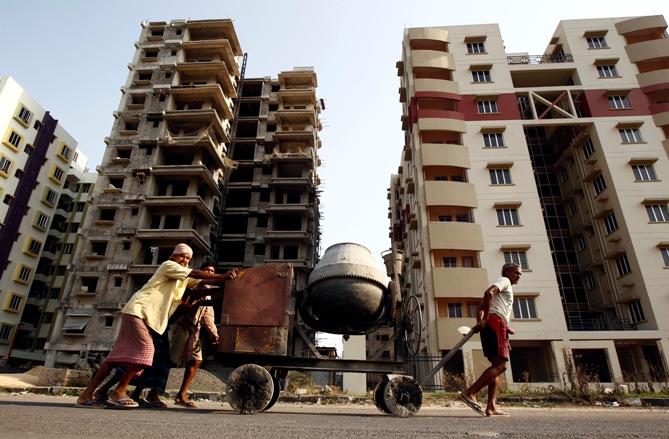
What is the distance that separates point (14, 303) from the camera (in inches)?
1391

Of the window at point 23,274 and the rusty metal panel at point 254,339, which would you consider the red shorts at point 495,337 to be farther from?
the window at point 23,274

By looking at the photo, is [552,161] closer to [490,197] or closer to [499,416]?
[490,197]

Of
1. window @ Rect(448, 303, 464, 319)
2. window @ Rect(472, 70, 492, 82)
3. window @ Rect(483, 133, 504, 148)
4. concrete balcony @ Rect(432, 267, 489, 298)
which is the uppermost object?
window @ Rect(472, 70, 492, 82)

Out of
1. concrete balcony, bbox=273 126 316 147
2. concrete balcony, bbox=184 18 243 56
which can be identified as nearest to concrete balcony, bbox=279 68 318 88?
concrete balcony, bbox=184 18 243 56

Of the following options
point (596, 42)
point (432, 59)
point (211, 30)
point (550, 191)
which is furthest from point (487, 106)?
point (211, 30)

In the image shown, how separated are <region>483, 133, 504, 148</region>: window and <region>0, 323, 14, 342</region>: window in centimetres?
4206

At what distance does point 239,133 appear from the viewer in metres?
41.4

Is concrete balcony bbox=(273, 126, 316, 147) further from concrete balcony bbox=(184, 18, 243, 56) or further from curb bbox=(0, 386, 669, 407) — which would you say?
curb bbox=(0, 386, 669, 407)

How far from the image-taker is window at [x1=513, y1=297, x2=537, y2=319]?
74.5ft

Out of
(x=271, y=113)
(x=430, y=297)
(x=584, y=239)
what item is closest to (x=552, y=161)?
(x=584, y=239)

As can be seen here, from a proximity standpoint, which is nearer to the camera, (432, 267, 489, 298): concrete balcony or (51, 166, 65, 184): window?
(432, 267, 489, 298): concrete balcony

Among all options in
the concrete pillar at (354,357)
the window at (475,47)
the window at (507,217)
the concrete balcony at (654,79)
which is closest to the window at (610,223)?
the window at (507,217)

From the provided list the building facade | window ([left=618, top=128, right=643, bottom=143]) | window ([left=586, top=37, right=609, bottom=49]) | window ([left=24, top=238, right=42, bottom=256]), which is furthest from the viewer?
window ([left=24, top=238, right=42, bottom=256])

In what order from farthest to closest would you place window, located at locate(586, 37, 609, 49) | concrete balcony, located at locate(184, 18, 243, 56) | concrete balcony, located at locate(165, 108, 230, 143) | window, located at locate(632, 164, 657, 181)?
concrete balcony, located at locate(184, 18, 243, 56) < concrete balcony, located at locate(165, 108, 230, 143) < window, located at locate(586, 37, 609, 49) < window, located at locate(632, 164, 657, 181)
